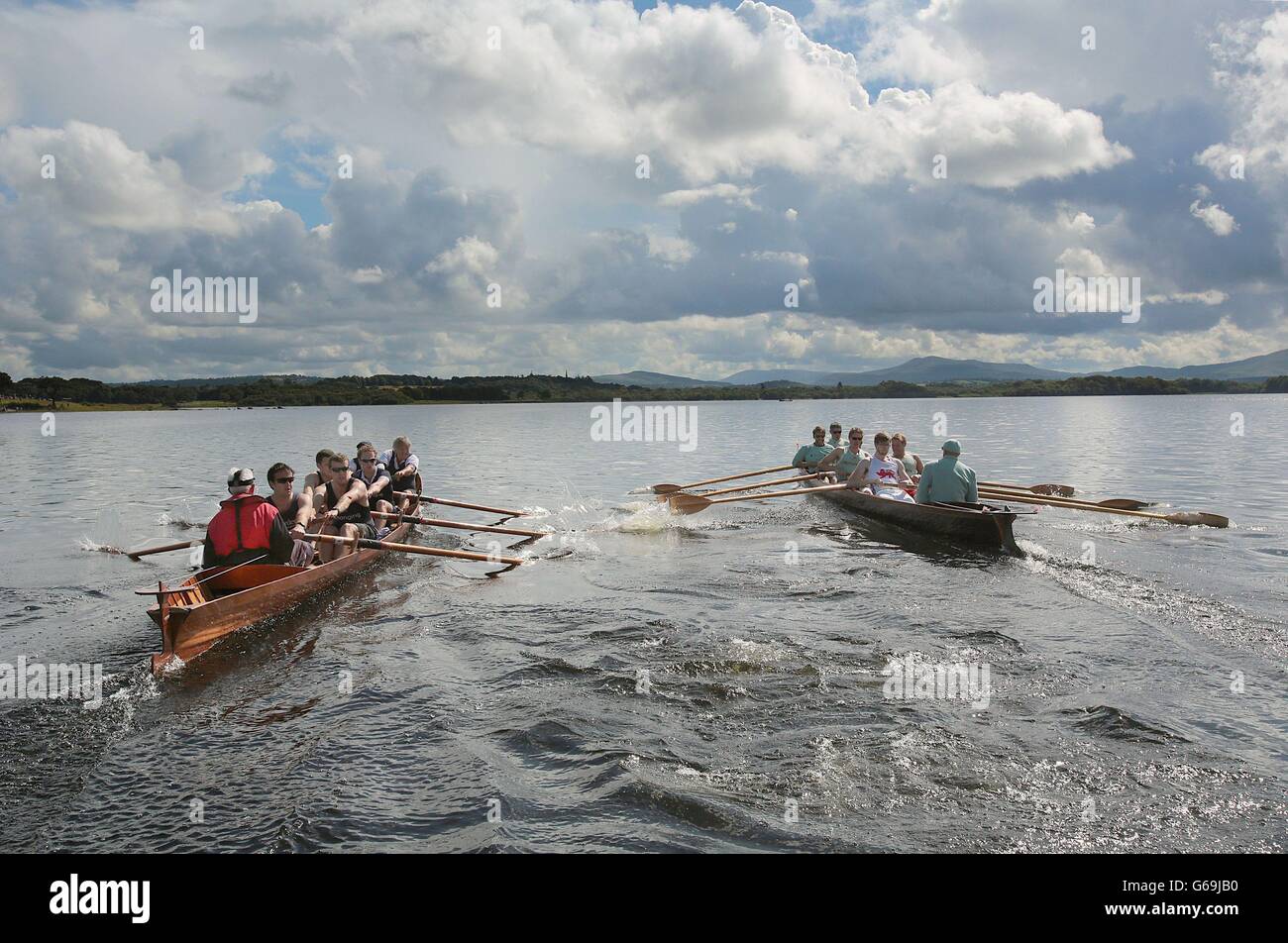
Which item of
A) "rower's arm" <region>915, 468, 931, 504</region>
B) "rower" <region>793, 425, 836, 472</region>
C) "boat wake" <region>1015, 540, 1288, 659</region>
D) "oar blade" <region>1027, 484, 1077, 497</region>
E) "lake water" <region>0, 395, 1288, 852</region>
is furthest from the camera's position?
"rower" <region>793, 425, 836, 472</region>

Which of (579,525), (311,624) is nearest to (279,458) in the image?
(579,525)

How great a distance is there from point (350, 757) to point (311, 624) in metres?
4.52

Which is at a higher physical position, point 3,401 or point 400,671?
point 3,401

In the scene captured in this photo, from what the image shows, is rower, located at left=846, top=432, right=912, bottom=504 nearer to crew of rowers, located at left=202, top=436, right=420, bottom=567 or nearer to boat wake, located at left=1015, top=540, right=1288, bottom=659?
boat wake, located at left=1015, top=540, right=1288, bottom=659

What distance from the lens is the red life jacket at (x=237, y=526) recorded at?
9.95 metres

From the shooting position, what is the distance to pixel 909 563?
1361cm

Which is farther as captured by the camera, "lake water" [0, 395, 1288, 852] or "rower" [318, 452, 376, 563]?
"rower" [318, 452, 376, 563]

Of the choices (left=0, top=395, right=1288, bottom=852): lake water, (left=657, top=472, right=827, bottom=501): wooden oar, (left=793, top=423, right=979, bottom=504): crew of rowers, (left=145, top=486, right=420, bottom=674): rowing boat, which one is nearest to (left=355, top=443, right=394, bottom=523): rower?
(left=0, top=395, right=1288, bottom=852): lake water

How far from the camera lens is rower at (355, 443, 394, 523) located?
15047 mm

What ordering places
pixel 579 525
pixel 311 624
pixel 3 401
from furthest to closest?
pixel 3 401 → pixel 579 525 → pixel 311 624

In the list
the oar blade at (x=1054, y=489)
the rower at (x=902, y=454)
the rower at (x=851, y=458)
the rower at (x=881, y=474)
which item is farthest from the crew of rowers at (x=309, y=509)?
the oar blade at (x=1054, y=489)

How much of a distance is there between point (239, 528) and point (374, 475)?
215 inches

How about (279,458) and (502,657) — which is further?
(279,458)
